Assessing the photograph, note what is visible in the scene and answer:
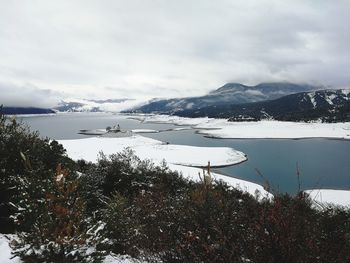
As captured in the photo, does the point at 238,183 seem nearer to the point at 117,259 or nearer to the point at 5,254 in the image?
the point at 117,259

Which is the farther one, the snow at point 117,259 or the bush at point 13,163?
the bush at point 13,163

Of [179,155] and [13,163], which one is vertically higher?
[13,163]

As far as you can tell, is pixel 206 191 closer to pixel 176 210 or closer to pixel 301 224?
pixel 176 210

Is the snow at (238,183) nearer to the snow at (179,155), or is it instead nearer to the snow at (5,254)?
the snow at (179,155)

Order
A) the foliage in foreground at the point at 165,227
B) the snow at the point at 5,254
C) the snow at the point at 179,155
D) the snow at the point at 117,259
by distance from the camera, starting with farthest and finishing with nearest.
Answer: the snow at the point at 179,155 < the snow at the point at 117,259 < the snow at the point at 5,254 < the foliage in foreground at the point at 165,227

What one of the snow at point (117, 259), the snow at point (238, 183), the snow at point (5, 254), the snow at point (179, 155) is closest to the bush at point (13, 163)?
the snow at point (5, 254)

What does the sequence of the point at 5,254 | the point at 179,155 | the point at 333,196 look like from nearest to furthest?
the point at 5,254 → the point at 333,196 → the point at 179,155

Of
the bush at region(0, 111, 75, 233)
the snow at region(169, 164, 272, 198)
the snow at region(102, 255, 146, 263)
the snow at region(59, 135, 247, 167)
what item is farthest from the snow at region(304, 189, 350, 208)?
the snow at region(102, 255, 146, 263)

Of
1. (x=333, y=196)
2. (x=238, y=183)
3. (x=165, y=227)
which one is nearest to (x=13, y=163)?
(x=165, y=227)

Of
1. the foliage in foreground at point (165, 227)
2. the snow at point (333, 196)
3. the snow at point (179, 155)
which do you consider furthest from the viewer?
the snow at point (179, 155)

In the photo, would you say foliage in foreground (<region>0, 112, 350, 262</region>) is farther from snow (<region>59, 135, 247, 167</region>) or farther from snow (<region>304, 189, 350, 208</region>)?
snow (<region>59, 135, 247, 167</region>)

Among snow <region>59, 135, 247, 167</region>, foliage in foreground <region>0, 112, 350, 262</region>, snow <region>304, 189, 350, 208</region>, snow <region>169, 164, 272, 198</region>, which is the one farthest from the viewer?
snow <region>59, 135, 247, 167</region>

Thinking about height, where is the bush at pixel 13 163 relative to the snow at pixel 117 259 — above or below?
above

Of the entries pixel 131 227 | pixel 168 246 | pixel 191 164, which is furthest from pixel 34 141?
pixel 191 164
